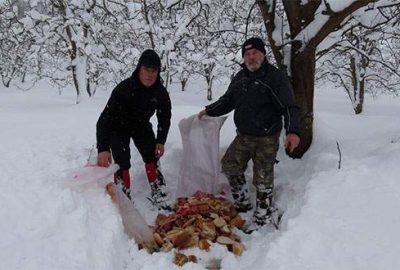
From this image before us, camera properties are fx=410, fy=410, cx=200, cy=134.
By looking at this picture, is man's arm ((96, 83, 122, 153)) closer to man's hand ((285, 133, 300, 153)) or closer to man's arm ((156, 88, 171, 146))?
man's arm ((156, 88, 171, 146))

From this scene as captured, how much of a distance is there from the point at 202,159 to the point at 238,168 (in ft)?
1.92

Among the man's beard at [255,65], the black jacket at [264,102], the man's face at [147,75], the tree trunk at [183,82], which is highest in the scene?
the man's beard at [255,65]

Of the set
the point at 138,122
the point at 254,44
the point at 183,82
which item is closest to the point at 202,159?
the point at 138,122

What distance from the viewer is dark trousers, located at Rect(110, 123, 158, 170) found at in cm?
407

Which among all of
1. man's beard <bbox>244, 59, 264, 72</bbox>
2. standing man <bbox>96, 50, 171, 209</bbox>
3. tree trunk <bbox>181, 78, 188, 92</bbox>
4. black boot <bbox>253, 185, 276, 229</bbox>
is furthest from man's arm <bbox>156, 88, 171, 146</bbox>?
tree trunk <bbox>181, 78, 188, 92</bbox>

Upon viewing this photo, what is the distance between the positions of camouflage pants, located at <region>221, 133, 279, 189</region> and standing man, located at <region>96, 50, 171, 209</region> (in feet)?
2.70

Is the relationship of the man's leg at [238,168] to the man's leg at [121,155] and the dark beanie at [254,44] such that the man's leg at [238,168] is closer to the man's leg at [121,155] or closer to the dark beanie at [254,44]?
the dark beanie at [254,44]

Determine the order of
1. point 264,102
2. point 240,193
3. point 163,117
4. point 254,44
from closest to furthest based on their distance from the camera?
1. point 254,44
2. point 264,102
3. point 240,193
4. point 163,117

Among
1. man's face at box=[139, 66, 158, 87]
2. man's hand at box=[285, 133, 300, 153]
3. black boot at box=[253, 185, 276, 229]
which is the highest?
man's face at box=[139, 66, 158, 87]

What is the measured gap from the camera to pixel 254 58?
143 inches

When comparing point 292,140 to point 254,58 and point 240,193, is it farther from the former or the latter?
point 240,193

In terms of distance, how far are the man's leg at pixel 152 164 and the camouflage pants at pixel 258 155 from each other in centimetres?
85

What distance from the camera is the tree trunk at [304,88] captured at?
174 inches

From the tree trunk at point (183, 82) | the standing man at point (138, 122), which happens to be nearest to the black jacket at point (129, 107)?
the standing man at point (138, 122)
